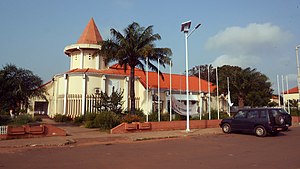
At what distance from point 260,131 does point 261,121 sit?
0.62 m

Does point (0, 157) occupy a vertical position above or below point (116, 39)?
below

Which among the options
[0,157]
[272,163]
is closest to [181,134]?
[272,163]

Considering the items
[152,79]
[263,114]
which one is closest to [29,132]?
[263,114]

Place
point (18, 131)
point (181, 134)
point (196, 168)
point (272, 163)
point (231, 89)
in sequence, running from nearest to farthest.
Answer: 1. point (196, 168)
2. point (272, 163)
3. point (18, 131)
4. point (181, 134)
5. point (231, 89)

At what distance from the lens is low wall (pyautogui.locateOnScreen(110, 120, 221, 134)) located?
1709 cm

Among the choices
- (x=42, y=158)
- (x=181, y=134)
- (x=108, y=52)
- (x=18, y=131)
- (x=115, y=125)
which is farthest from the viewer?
(x=108, y=52)

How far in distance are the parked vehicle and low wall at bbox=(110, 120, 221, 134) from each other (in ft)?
→ 13.3

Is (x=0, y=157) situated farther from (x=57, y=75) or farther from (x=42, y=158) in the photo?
(x=57, y=75)

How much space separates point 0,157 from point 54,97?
2211cm

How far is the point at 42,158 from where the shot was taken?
910 cm

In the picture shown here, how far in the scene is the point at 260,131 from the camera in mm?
15953

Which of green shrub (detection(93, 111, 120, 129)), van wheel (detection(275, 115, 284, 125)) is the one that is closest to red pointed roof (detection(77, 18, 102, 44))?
green shrub (detection(93, 111, 120, 129))

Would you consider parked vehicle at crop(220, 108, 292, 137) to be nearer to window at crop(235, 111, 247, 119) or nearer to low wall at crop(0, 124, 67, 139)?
window at crop(235, 111, 247, 119)

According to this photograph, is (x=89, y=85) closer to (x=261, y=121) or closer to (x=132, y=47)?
(x=132, y=47)
